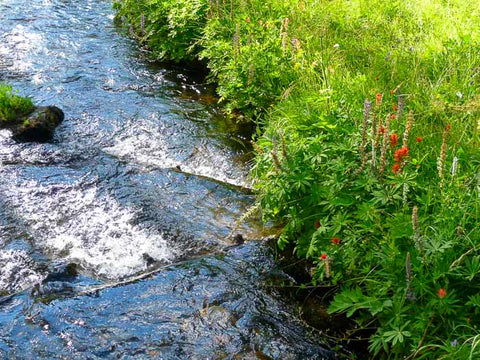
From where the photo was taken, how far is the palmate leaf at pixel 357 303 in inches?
127

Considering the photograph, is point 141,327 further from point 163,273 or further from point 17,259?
point 17,259

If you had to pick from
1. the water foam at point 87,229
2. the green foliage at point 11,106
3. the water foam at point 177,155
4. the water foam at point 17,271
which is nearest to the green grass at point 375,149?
the water foam at point 177,155

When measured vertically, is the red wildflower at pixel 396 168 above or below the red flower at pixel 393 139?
below

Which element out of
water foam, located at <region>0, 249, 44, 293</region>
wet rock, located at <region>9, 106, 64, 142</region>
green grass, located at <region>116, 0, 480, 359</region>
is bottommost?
water foam, located at <region>0, 249, 44, 293</region>

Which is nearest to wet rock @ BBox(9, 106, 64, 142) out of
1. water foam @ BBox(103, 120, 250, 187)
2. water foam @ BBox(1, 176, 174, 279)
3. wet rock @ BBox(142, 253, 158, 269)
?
water foam @ BBox(103, 120, 250, 187)

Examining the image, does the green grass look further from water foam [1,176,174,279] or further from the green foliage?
the green foliage

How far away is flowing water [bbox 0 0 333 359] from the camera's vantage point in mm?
3559

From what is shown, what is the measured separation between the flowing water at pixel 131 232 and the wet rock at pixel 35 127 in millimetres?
126

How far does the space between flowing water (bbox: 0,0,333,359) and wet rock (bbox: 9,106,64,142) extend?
5.0 inches

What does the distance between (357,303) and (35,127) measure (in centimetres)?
432

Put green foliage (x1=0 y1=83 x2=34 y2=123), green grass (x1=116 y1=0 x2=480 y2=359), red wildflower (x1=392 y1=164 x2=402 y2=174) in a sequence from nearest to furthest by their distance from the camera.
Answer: green grass (x1=116 y1=0 x2=480 y2=359) < red wildflower (x1=392 y1=164 x2=402 y2=174) < green foliage (x1=0 y1=83 x2=34 y2=123)

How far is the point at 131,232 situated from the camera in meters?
4.64

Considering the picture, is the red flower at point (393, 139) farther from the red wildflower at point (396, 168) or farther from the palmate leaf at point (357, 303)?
the palmate leaf at point (357, 303)

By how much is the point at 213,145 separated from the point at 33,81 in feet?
9.98
